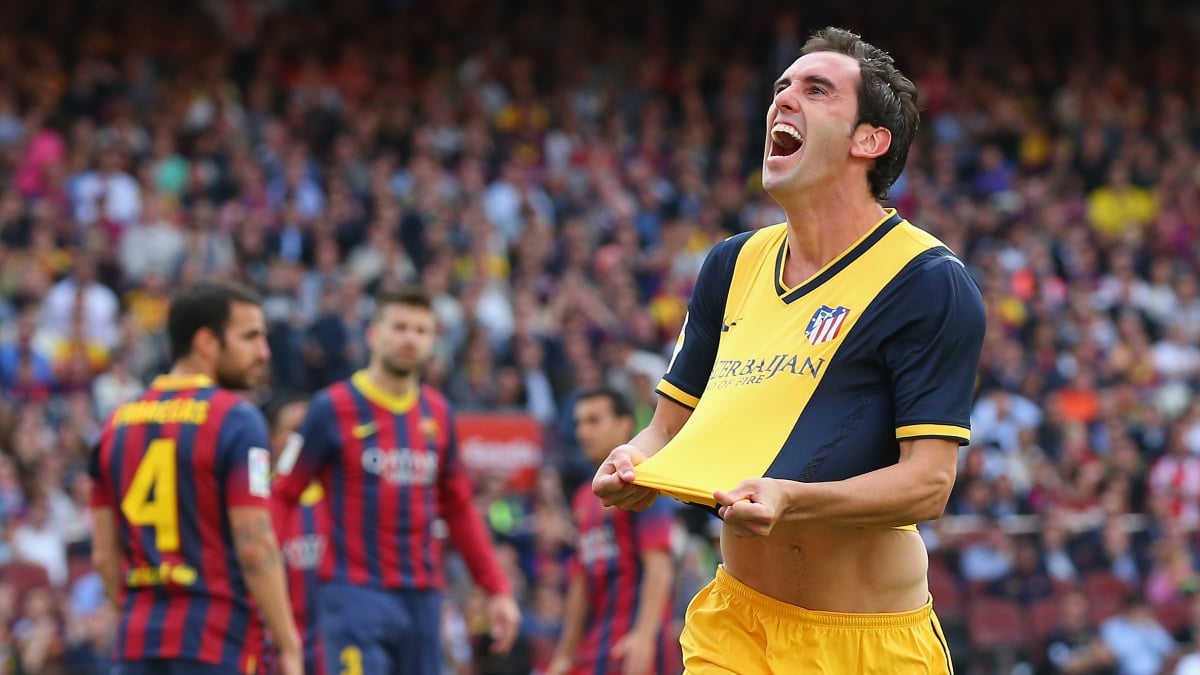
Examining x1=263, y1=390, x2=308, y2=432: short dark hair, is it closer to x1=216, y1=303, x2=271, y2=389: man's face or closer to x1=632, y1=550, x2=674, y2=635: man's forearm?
x1=632, y1=550, x2=674, y2=635: man's forearm

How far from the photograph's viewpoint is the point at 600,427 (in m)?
8.33

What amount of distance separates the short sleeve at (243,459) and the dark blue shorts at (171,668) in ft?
1.99

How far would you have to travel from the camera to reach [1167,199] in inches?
816

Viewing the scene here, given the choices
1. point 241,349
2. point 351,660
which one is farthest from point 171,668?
point 351,660

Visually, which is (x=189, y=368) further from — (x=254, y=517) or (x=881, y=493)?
(x=881, y=493)

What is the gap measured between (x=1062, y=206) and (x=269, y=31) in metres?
9.65

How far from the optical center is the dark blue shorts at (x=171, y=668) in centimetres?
627

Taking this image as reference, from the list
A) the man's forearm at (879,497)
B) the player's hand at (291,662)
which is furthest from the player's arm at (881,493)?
the player's hand at (291,662)

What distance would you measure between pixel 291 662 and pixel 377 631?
4.43 feet

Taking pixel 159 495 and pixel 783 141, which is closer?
pixel 783 141

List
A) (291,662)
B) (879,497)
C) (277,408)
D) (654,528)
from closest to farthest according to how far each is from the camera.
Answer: (879,497)
(291,662)
(654,528)
(277,408)

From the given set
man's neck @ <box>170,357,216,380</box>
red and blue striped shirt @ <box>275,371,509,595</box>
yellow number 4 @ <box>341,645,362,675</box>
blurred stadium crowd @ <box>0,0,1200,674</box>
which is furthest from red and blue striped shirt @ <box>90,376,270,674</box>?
blurred stadium crowd @ <box>0,0,1200,674</box>

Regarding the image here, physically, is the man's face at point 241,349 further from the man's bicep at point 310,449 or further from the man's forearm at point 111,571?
the man's bicep at point 310,449

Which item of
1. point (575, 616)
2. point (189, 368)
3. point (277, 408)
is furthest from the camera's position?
point (277, 408)
